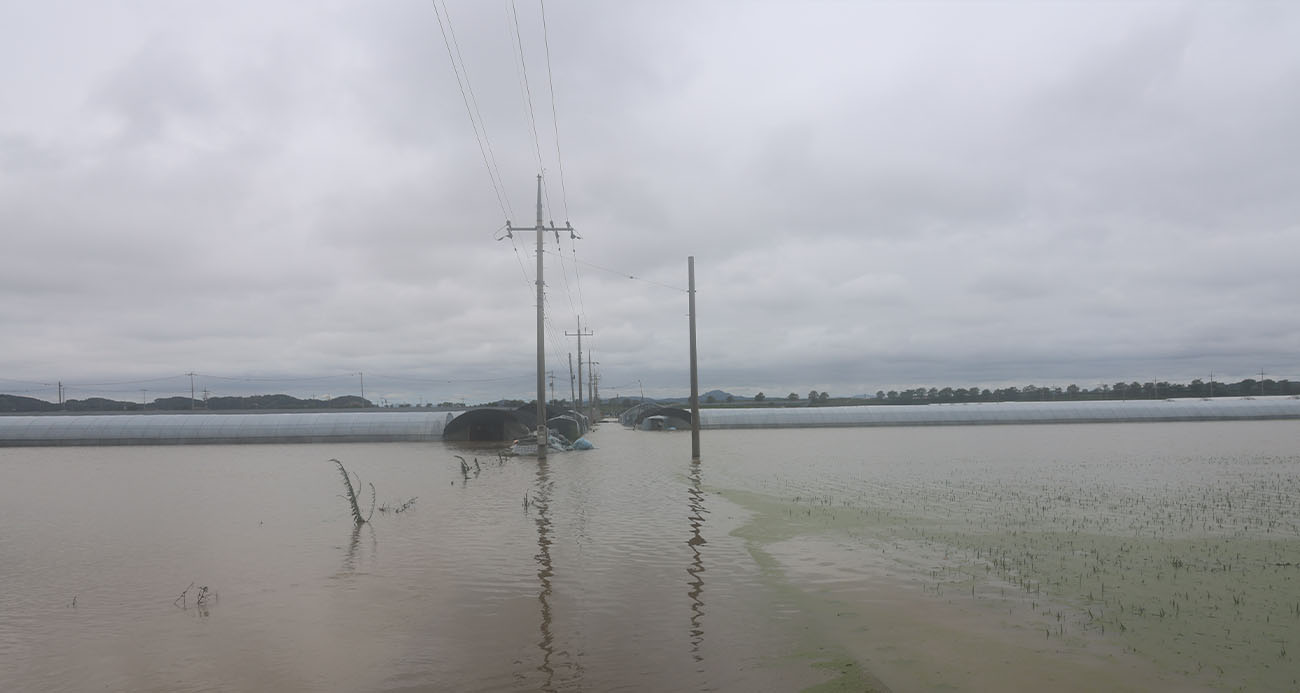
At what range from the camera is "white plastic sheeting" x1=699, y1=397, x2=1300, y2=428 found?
71.8 m

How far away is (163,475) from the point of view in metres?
30.5

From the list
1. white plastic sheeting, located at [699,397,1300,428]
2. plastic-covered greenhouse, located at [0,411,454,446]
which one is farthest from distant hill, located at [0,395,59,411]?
white plastic sheeting, located at [699,397,1300,428]

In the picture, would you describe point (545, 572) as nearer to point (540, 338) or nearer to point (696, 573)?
point (696, 573)

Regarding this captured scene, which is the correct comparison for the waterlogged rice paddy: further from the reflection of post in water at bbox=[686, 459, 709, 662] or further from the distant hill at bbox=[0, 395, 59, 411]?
the distant hill at bbox=[0, 395, 59, 411]

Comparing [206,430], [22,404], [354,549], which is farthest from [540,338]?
[22,404]

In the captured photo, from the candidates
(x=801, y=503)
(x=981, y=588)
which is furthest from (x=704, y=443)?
(x=981, y=588)

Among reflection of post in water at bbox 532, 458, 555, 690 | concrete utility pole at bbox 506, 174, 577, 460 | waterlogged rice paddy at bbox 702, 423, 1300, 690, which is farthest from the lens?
concrete utility pole at bbox 506, 174, 577, 460

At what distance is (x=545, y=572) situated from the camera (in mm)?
12406

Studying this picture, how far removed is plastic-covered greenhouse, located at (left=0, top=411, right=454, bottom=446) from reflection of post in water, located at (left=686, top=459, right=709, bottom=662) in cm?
3750

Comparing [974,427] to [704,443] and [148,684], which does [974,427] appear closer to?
[704,443]

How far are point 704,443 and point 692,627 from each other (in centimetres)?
4199

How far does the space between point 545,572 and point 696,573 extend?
2447 millimetres

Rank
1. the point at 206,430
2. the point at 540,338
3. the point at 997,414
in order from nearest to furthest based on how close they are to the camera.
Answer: the point at 540,338 < the point at 206,430 < the point at 997,414

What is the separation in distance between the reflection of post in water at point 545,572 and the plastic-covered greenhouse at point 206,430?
3280 cm
